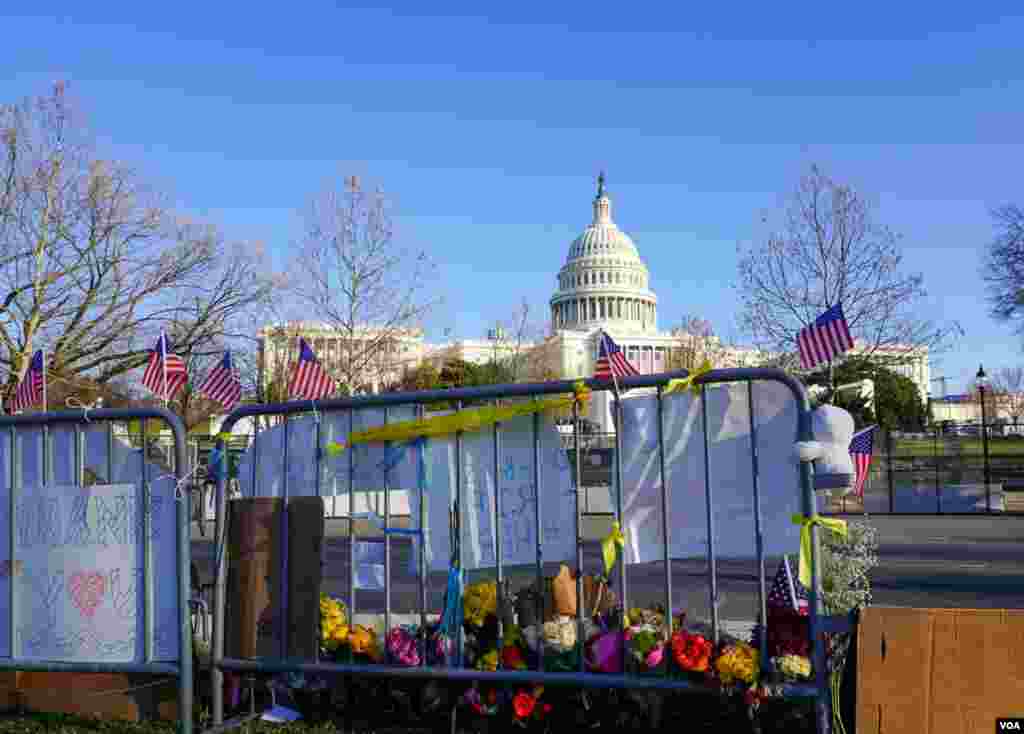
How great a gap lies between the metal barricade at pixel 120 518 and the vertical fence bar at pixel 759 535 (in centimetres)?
293

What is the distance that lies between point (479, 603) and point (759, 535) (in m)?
1.58

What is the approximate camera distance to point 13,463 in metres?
5.65

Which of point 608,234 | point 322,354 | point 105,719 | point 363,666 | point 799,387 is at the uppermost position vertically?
point 608,234

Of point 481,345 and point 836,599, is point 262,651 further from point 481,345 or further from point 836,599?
point 481,345

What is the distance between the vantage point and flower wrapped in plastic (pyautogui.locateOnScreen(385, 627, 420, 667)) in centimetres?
519

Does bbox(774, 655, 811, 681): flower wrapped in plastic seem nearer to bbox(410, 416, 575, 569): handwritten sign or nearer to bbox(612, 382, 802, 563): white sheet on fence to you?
bbox(612, 382, 802, 563): white sheet on fence

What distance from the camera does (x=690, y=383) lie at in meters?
4.72

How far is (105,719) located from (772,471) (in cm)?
396

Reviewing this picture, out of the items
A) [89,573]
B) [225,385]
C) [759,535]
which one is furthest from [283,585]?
[225,385]

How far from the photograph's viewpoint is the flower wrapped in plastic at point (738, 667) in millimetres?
4387

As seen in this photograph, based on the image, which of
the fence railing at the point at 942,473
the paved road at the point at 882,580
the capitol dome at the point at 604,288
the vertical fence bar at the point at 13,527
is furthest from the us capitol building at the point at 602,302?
the vertical fence bar at the point at 13,527

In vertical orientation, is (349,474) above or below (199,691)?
above

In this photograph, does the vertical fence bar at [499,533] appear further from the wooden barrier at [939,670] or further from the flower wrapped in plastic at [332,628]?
the wooden barrier at [939,670]

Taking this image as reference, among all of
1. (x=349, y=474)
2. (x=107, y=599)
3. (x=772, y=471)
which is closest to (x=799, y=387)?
(x=772, y=471)
